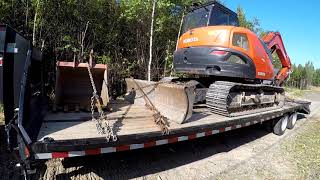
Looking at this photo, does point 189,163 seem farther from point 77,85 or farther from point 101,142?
point 77,85

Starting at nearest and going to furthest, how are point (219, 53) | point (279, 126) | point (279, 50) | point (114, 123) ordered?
point (114, 123) → point (219, 53) → point (279, 126) → point (279, 50)

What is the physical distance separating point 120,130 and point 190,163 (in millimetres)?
1762

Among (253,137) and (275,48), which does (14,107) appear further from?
(275,48)

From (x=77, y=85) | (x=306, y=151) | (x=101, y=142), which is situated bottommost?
(x=306, y=151)

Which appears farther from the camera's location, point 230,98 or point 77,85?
point 230,98

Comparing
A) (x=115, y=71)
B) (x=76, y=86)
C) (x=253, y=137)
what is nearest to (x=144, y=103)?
(x=76, y=86)

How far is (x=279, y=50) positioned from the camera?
360 inches

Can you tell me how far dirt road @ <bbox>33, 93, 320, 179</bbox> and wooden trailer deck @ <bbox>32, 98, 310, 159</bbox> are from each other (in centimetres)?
63

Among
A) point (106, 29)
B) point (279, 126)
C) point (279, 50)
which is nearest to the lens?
point (279, 126)

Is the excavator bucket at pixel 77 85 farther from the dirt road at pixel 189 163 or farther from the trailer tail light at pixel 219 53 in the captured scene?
the trailer tail light at pixel 219 53

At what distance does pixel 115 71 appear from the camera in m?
9.59

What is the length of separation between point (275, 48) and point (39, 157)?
790cm

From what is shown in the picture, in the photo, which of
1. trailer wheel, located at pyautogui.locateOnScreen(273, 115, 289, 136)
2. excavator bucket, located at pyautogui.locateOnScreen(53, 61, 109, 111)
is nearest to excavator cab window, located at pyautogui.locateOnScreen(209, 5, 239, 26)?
excavator bucket, located at pyautogui.locateOnScreen(53, 61, 109, 111)

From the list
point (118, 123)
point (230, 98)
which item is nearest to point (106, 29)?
point (230, 98)
